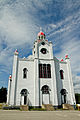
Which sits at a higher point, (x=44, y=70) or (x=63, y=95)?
(x=44, y=70)

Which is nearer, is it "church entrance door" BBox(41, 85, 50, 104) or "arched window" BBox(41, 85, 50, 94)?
"church entrance door" BBox(41, 85, 50, 104)

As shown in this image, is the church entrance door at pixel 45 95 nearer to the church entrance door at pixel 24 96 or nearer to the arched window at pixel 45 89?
the arched window at pixel 45 89

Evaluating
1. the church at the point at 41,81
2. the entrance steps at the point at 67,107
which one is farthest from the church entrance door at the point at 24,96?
the entrance steps at the point at 67,107

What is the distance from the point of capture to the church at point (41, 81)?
21.7 metres

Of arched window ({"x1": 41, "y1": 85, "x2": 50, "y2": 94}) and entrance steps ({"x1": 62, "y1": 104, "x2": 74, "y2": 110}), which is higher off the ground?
arched window ({"x1": 41, "y1": 85, "x2": 50, "y2": 94})

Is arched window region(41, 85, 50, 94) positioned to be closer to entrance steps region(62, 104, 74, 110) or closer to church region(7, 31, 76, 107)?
church region(7, 31, 76, 107)

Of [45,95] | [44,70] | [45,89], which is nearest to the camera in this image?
[45,95]

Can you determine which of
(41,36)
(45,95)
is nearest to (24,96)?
(45,95)

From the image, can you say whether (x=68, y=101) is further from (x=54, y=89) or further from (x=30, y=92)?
(x=30, y=92)

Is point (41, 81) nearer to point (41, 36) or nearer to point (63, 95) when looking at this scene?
point (63, 95)

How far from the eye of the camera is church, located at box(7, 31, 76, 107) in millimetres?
21734

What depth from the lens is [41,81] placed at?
76.6ft

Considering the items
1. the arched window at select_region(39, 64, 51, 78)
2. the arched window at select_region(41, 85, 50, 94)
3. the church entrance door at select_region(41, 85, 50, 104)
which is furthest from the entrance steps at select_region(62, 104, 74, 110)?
the arched window at select_region(39, 64, 51, 78)

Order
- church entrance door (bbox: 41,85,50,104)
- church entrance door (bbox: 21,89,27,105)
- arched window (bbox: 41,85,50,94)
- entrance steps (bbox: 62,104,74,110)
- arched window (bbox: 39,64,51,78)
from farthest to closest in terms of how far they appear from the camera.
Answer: arched window (bbox: 39,64,51,78) → arched window (bbox: 41,85,50,94) → church entrance door (bbox: 41,85,50,104) → church entrance door (bbox: 21,89,27,105) → entrance steps (bbox: 62,104,74,110)
